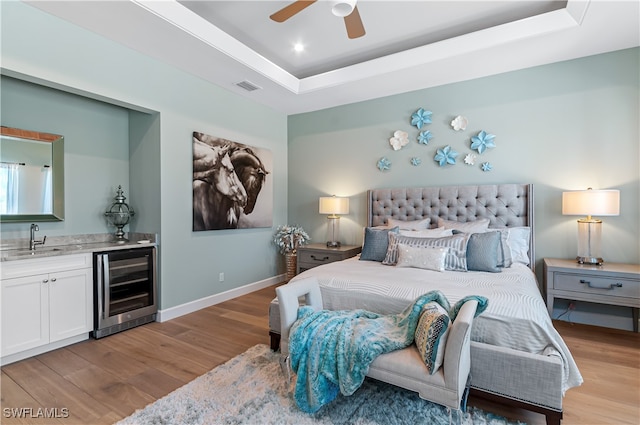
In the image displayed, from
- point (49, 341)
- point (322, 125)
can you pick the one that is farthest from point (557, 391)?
point (322, 125)

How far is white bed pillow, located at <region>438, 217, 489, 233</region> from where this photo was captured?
3.38 m

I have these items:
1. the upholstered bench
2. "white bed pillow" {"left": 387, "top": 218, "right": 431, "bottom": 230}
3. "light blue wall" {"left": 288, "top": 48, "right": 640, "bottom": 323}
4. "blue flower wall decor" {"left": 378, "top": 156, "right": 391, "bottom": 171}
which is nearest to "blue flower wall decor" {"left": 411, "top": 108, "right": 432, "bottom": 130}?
"light blue wall" {"left": 288, "top": 48, "right": 640, "bottom": 323}

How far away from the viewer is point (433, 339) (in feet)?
5.22

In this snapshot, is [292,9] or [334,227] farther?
[334,227]

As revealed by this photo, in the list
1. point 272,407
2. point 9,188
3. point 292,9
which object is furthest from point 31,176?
point 272,407

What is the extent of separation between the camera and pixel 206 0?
107 inches

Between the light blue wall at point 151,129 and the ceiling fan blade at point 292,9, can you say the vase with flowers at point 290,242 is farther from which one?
the ceiling fan blade at point 292,9

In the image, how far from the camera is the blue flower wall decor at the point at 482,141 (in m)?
3.75

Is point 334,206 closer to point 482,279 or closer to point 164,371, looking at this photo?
point 482,279

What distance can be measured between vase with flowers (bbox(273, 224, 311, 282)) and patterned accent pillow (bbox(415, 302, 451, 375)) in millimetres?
3301

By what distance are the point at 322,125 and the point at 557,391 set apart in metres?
4.30

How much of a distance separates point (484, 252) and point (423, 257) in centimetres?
56

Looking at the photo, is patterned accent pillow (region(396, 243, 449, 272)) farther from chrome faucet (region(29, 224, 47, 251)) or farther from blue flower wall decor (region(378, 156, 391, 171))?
chrome faucet (region(29, 224, 47, 251))

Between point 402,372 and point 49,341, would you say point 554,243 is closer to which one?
point 402,372
